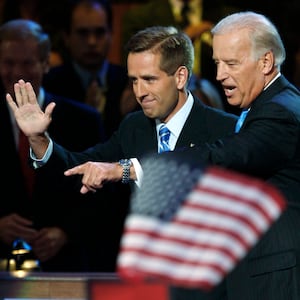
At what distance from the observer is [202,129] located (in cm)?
385

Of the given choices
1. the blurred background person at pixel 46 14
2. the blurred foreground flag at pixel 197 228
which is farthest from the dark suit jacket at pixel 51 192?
the blurred foreground flag at pixel 197 228

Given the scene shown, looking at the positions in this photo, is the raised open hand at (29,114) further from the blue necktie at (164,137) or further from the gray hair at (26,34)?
the gray hair at (26,34)

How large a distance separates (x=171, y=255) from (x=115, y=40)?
13.3 feet

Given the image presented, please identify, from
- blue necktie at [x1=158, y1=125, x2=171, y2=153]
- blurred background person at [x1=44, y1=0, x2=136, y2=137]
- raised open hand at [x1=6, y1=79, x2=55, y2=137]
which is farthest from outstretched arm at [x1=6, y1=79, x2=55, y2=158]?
blurred background person at [x1=44, y1=0, x2=136, y2=137]

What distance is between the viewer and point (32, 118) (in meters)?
3.75

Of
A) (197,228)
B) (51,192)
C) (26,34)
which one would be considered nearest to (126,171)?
(51,192)

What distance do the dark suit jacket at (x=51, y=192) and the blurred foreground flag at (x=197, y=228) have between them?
2.39 metres

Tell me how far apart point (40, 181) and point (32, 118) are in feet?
2.66

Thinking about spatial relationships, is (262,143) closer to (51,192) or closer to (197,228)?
(197,228)

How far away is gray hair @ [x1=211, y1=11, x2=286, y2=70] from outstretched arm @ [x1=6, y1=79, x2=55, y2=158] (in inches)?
27.3

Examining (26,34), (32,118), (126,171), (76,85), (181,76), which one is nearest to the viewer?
(126,171)

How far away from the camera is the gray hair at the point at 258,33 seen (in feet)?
11.8

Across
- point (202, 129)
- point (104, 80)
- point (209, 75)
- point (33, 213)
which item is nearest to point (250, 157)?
point (202, 129)

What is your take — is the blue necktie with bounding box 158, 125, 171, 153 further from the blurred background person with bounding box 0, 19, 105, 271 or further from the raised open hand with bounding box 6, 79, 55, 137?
the blurred background person with bounding box 0, 19, 105, 271
